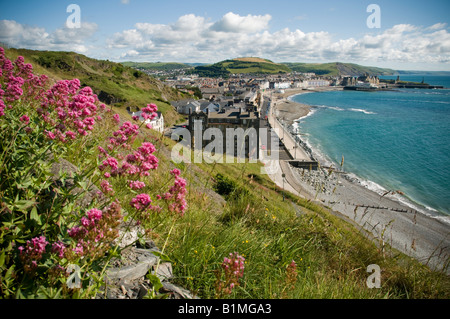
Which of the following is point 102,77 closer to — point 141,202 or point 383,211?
point 383,211

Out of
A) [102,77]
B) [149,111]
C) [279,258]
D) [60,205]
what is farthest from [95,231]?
[102,77]

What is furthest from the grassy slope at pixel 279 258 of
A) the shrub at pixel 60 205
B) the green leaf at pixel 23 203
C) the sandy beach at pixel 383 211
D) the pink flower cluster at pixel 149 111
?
the sandy beach at pixel 383 211

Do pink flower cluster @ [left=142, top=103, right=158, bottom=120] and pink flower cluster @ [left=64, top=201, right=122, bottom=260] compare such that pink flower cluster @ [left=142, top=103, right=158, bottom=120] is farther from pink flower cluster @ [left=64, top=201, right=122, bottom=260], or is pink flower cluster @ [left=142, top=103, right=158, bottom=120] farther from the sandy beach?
the sandy beach

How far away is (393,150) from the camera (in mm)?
49719

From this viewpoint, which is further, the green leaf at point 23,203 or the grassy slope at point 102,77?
the grassy slope at point 102,77

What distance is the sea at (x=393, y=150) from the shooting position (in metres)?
33.4

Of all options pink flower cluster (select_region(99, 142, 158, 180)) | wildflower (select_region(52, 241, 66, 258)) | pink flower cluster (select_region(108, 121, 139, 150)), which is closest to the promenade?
pink flower cluster (select_region(108, 121, 139, 150))

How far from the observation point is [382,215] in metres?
26.3

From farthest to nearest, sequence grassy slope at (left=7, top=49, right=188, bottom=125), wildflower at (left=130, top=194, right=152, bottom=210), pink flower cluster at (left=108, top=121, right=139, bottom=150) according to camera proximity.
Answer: grassy slope at (left=7, top=49, right=188, bottom=125) < pink flower cluster at (left=108, top=121, right=139, bottom=150) < wildflower at (left=130, top=194, right=152, bottom=210)

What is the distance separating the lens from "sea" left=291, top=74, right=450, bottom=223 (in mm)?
33375

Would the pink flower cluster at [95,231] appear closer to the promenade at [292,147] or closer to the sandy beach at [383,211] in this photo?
the sandy beach at [383,211]

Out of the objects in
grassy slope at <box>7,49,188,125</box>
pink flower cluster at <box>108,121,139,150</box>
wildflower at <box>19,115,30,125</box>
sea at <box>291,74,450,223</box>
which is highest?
grassy slope at <box>7,49,188,125</box>

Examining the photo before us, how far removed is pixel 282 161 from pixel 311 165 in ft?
14.7
